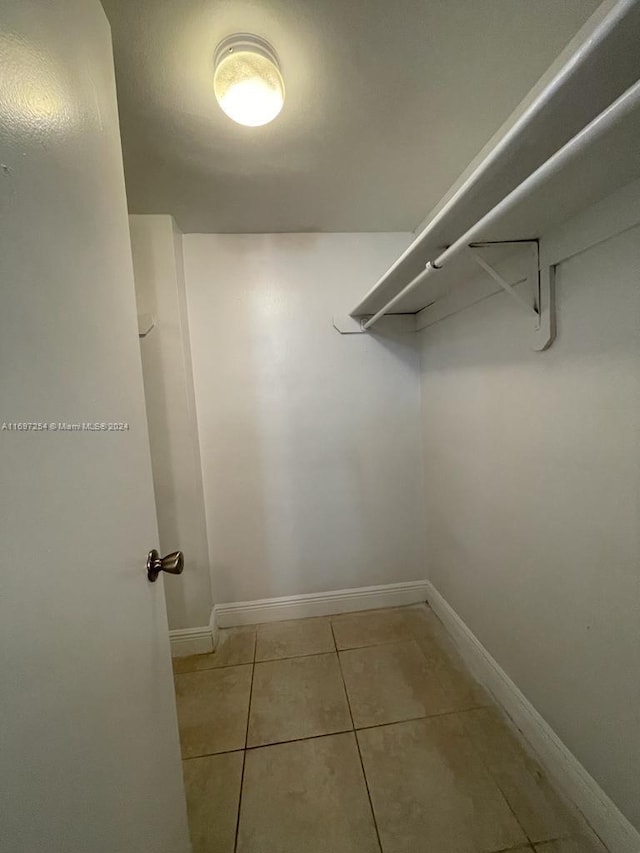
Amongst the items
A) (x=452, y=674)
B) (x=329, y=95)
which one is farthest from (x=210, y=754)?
(x=329, y=95)

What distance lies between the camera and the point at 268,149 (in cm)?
119

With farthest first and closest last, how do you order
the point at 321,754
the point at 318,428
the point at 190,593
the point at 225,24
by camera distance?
the point at 318,428 → the point at 190,593 → the point at 321,754 → the point at 225,24

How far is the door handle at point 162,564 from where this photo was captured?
731mm

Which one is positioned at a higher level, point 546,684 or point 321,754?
point 546,684

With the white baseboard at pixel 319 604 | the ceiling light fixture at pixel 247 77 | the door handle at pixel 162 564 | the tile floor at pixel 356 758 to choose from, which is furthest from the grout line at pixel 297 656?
the ceiling light fixture at pixel 247 77

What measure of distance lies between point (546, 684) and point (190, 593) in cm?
160

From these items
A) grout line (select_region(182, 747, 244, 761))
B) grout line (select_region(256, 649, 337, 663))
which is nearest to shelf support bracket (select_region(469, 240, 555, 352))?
grout line (select_region(256, 649, 337, 663))

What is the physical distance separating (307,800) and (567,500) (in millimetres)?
1272

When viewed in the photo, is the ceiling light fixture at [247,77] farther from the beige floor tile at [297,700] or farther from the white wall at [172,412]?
the beige floor tile at [297,700]

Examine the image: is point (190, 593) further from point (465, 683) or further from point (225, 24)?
point (225, 24)

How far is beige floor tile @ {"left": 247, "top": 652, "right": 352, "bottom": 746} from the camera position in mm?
1273

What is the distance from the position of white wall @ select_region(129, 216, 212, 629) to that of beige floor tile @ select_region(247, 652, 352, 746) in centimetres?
49

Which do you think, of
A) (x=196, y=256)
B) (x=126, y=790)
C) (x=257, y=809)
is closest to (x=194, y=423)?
(x=196, y=256)

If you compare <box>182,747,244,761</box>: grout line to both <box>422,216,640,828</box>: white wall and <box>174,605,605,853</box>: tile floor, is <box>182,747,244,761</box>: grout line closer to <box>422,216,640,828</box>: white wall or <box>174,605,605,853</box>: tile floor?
<box>174,605,605,853</box>: tile floor
